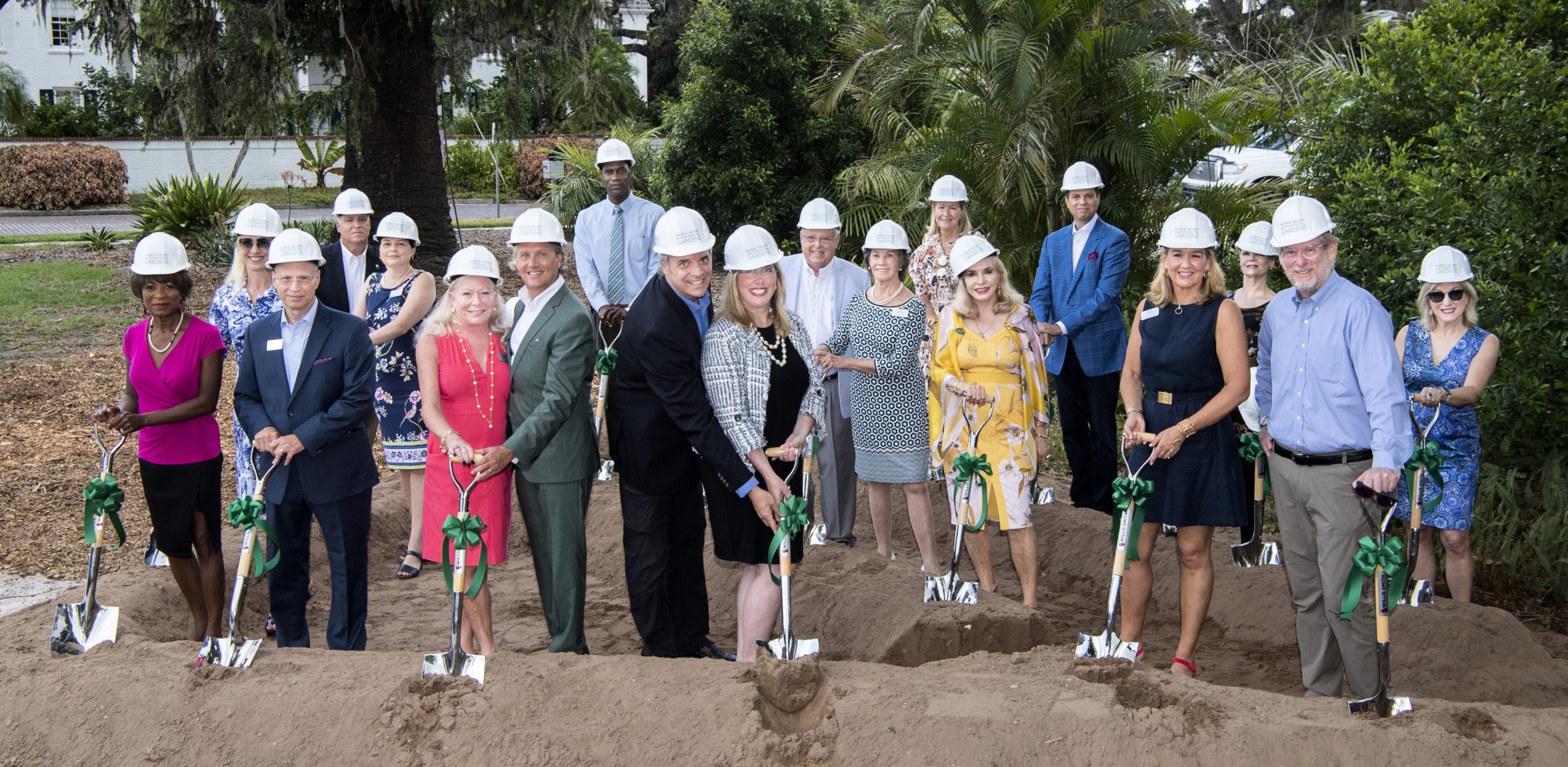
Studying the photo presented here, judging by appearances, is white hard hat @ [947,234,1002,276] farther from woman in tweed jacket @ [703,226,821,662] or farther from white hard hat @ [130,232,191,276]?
white hard hat @ [130,232,191,276]

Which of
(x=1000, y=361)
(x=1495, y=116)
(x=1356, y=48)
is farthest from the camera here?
(x=1356, y=48)

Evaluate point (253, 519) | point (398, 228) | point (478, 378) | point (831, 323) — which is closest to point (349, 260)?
point (398, 228)

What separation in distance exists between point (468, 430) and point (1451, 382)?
4571 mm

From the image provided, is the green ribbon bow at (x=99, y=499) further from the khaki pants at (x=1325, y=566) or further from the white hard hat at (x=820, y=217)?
A: the khaki pants at (x=1325, y=566)

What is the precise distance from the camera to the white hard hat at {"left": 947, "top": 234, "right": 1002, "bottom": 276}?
18.3 feet

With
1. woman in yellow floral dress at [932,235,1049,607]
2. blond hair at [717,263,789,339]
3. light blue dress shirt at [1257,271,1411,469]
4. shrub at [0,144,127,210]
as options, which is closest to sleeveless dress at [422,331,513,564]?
blond hair at [717,263,789,339]

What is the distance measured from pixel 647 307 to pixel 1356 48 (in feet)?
72.6

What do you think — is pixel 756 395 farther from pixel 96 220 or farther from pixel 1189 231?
pixel 96 220

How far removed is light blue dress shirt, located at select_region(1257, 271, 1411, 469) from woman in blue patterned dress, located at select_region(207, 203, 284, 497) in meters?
4.52

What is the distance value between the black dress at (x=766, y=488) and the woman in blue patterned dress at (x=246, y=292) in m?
2.51

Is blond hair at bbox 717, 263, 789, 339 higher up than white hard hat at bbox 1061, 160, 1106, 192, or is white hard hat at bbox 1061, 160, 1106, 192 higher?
white hard hat at bbox 1061, 160, 1106, 192

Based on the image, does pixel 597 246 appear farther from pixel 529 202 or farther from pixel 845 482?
pixel 529 202

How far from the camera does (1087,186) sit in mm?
6871

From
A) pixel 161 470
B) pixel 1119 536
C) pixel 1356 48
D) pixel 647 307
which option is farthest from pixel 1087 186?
pixel 1356 48
